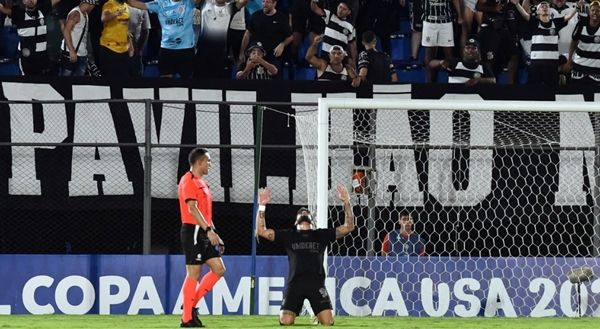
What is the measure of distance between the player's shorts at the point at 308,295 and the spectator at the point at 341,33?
221 inches

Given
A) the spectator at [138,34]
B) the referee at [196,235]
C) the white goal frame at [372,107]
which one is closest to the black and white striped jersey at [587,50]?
the white goal frame at [372,107]

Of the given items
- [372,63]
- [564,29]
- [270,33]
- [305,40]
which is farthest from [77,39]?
[564,29]

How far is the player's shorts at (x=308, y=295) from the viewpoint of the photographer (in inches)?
555

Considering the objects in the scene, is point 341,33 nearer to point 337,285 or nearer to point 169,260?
point 337,285

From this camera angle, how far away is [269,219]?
1817 centimetres

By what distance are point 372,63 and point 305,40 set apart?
150 centimetres

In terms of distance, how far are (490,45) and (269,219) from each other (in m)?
3.99

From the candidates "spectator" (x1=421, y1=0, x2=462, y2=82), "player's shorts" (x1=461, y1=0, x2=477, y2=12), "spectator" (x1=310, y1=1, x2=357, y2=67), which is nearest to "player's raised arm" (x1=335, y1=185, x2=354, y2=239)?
"spectator" (x1=310, y1=1, x2=357, y2=67)

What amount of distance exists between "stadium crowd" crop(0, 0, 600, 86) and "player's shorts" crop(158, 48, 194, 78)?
13 mm

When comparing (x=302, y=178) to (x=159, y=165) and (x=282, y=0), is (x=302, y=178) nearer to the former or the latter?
(x=159, y=165)

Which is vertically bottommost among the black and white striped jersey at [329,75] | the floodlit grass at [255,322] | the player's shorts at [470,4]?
the floodlit grass at [255,322]

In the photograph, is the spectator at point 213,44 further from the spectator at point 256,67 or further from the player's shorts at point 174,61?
the spectator at point 256,67

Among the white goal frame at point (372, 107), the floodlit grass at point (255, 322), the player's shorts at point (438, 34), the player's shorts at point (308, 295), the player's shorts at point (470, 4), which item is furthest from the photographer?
the player's shorts at point (470, 4)

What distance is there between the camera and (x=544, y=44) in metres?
18.9
